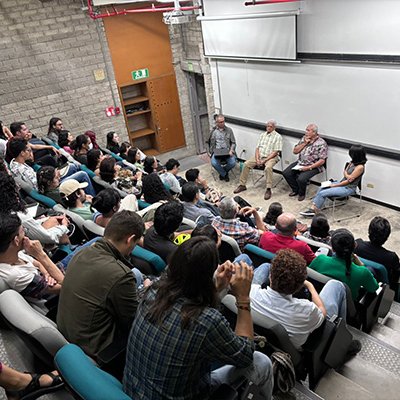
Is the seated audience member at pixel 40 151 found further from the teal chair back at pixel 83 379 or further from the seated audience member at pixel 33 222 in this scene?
the teal chair back at pixel 83 379

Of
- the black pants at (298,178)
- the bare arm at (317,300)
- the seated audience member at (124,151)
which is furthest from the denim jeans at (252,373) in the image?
the seated audience member at (124,151)

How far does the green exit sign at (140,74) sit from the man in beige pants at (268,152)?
126 inches

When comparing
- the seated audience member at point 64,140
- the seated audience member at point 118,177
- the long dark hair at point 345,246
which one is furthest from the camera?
the seated audience member at point 64,140

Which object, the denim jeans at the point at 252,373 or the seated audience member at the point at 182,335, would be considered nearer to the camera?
the seated audience member at the point at 182,335

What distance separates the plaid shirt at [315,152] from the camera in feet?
19.1

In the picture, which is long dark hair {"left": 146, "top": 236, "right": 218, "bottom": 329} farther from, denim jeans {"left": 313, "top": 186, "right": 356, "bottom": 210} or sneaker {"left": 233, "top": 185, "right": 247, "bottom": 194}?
sneaker {"left": 233, "top": 185, "right": 247, "bottom": 194}

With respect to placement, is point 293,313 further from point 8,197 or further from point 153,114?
point 153,114

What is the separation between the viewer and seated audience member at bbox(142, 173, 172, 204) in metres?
4.03

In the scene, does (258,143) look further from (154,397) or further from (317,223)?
(154,397)

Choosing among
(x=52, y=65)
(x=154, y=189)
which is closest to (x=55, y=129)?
(x=52, y=65)

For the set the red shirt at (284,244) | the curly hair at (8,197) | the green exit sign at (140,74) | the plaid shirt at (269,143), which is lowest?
the plaid shirt at (269,143)

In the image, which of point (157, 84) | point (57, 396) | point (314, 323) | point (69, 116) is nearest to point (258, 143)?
point (157, 84)

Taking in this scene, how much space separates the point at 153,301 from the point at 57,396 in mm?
822

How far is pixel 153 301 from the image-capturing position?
1.56 metres
